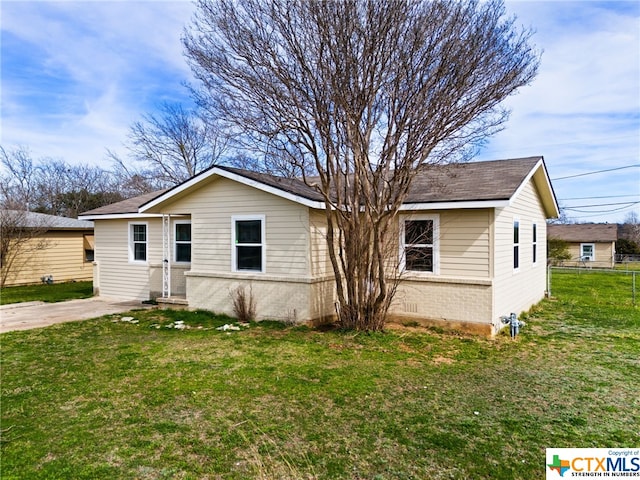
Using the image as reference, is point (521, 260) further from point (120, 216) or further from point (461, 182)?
point (120, 216)

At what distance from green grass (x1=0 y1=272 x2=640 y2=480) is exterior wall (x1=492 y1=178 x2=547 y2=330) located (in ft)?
3.60

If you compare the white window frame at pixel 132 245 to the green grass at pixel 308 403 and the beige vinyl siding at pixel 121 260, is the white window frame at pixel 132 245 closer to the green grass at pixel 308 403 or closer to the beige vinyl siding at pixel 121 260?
the beige vinyl siding at pixel 121 260

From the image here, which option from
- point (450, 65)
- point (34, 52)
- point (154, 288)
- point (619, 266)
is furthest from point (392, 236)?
point (619, 266)

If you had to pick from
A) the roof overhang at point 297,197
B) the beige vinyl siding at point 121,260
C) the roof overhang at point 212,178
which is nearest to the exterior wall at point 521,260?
the roof overhang at point 297,197

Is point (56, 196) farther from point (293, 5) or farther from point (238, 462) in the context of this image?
point (238, 462)

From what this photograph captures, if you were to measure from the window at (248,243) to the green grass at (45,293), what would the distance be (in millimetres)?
7109

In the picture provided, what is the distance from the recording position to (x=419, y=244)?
895 centimetres

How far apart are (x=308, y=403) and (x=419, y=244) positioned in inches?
205

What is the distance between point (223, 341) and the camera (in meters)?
7.62

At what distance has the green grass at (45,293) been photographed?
42.7 feet

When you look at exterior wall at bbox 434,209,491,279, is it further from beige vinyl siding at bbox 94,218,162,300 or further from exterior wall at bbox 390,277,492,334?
beige vinyl siding at bbox 94,218,162,300

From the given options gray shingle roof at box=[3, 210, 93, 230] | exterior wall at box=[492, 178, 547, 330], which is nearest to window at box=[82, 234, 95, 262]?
gray shingle roof at box=[3, 210, 93, 230]

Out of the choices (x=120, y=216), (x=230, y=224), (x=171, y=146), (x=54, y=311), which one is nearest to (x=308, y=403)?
(x=230, y=224)

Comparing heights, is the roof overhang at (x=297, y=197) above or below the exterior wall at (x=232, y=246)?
above
